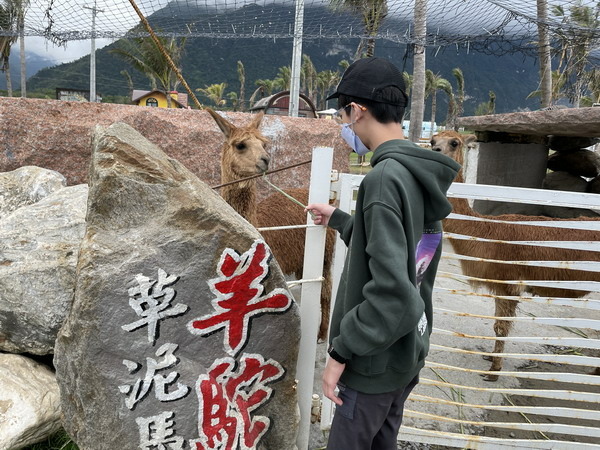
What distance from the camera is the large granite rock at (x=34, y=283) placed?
2.83 metres

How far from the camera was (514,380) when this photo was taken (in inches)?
154

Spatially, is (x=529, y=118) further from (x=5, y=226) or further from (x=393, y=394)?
(x=5, y=226)

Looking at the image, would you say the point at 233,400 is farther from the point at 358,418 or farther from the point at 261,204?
the point at 261,204

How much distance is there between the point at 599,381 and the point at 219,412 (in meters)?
2.26

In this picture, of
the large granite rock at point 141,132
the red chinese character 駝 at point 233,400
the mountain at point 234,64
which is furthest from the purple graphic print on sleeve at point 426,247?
the mountain at point 234,64

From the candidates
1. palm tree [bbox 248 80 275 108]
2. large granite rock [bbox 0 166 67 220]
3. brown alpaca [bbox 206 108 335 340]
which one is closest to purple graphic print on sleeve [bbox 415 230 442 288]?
brown alpaca [bbox 206 108 335 340]

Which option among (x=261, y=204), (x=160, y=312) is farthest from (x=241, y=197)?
(x=160, y=312)

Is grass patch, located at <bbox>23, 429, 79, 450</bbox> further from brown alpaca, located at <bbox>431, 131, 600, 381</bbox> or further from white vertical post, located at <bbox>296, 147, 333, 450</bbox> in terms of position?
brown alpaca, located at <bbox>431, 131, 600, 381</bbox>

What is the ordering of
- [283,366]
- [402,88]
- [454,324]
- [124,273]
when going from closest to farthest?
[402,88] → [124,273] → [283,366] → [454,324]

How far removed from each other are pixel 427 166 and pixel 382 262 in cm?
39

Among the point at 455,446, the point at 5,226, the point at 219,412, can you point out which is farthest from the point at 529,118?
the point at 5,226

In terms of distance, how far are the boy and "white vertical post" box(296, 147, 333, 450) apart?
68 cm

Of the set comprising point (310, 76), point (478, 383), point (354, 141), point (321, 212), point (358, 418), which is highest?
point (310, 76)

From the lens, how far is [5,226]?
10.2ft
